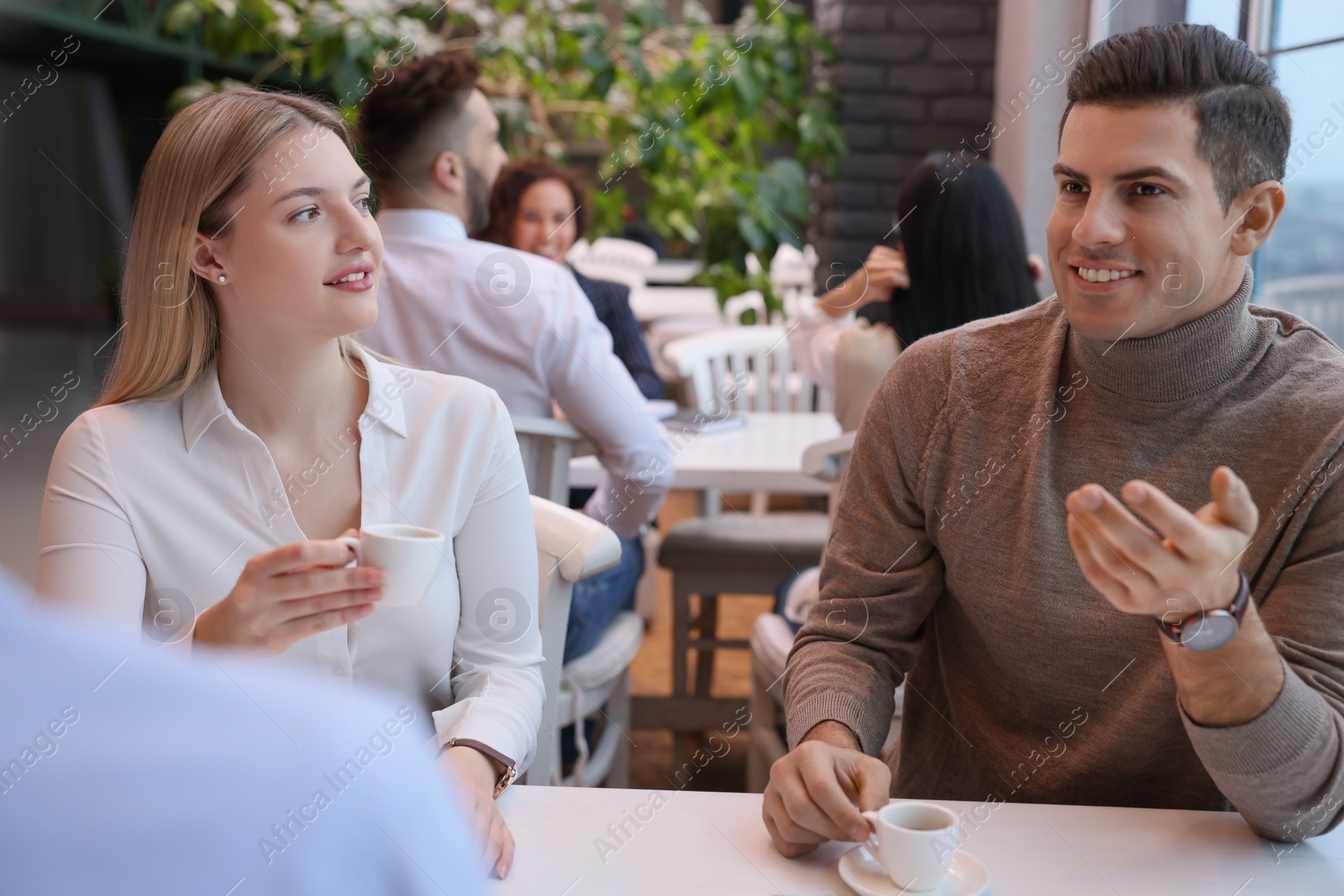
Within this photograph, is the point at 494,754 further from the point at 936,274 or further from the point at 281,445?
the point at 936,274

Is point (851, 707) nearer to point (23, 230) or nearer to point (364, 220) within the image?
A: point (364, 220)

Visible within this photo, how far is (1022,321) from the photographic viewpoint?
1.28 meters

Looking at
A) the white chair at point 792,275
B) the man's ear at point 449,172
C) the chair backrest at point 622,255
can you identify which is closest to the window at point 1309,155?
the man's ear at point 449,172

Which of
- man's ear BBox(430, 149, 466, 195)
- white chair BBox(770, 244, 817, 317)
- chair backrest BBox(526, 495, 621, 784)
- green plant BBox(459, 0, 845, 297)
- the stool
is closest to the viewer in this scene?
chair backrest BBox(526, 495, 621, 784)

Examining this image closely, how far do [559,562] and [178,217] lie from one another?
58 cm

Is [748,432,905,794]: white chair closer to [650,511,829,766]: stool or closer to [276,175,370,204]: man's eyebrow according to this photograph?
[650,511,829,766]: stool

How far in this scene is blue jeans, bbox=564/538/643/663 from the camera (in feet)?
6.47

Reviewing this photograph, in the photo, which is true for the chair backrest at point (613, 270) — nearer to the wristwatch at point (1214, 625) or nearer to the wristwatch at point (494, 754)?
the wristwatch at point (494, 754)

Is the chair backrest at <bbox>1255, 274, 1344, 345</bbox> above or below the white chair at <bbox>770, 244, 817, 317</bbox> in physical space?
above

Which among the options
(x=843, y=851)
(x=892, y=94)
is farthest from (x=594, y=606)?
(x=892, y=94)

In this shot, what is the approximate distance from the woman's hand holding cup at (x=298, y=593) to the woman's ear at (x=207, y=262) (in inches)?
18.7

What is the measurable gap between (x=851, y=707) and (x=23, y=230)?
6.63m

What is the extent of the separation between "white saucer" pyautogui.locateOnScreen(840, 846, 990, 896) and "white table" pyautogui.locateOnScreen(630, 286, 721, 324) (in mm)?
4845

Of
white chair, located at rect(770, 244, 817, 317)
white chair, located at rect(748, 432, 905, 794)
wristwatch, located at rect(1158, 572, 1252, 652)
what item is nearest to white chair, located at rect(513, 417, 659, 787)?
white chair, located at rect(748, 432, 905, 794)
